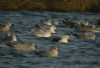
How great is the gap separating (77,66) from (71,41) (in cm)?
589

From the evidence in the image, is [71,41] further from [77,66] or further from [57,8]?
[57,8]

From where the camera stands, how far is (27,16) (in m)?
37.0

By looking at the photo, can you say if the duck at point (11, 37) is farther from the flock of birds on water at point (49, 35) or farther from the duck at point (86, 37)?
the duck at point (86, 37)

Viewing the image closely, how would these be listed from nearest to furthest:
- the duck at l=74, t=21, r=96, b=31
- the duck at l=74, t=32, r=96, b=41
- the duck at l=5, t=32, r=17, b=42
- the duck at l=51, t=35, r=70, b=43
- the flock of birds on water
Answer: the flock of birds on water
the duck at l=5, t=32, r=17, b=42
the duck at l=51, t=35, r=70, b=43
the duck at l=74, t=32, r=96, b=41
the duck at l=74, t=21, r=96, b=31

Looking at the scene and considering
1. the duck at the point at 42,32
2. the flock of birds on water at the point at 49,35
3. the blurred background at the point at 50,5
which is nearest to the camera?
the flock of birds on water at the point at 49,35

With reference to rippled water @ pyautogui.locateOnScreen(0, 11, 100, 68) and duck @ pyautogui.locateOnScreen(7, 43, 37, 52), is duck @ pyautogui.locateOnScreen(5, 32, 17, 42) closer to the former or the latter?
rippled water @ pyautogui.locateOnScreen(0, 11, 100, 68)

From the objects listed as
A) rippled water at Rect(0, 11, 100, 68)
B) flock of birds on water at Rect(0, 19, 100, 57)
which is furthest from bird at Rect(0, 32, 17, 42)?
rippled water at Rect(0, 11, 100, 68)

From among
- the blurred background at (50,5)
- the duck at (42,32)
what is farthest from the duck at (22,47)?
the blurred background at (50,5)

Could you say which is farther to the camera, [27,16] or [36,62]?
[27,16]

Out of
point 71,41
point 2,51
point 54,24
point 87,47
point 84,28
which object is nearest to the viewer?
point 2,51

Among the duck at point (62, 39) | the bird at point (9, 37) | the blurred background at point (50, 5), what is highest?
the blurred background at point (50, 5)

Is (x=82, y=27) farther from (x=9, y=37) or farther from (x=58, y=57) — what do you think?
(x=58, y=57)

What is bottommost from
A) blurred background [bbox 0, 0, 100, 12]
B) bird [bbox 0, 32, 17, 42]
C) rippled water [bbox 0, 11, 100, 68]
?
rippled water [bbox 0, 11, 100, 68]

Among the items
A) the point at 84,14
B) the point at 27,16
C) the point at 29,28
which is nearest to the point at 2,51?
the point at 29,28
